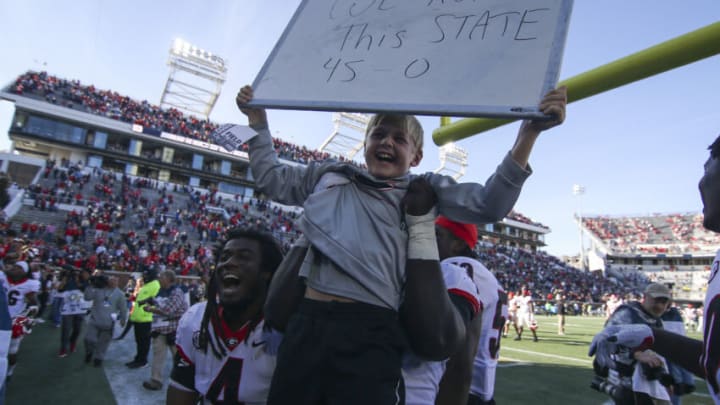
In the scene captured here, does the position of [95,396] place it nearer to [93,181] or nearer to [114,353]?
[114,353]

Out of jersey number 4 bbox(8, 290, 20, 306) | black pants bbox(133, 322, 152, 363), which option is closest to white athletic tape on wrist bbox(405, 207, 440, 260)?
jersey number 4 bbox(8, 290, 20, 306)

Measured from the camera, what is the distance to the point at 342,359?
1181mm

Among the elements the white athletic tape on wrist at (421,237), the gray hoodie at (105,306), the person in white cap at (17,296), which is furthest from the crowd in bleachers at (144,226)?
the white athletic tape on wrist at (421,237)

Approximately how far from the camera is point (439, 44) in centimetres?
150

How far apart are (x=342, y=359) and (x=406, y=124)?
2.85ft

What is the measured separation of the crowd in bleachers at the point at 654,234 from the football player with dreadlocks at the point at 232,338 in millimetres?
73336

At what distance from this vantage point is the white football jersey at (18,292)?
5.00m

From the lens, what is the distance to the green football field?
Answer: 5.16 meters

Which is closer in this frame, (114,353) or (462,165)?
(114,353)

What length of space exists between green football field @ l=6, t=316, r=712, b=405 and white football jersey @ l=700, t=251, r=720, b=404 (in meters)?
5.01

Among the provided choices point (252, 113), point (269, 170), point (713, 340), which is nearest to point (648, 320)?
point (713, 340)

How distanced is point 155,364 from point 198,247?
20642 millimetres

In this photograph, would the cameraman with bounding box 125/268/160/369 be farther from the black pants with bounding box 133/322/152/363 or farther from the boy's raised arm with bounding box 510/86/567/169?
the boy's raised arm with bounding box 510/86/567/169

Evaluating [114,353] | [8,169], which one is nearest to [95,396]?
[114,353]
